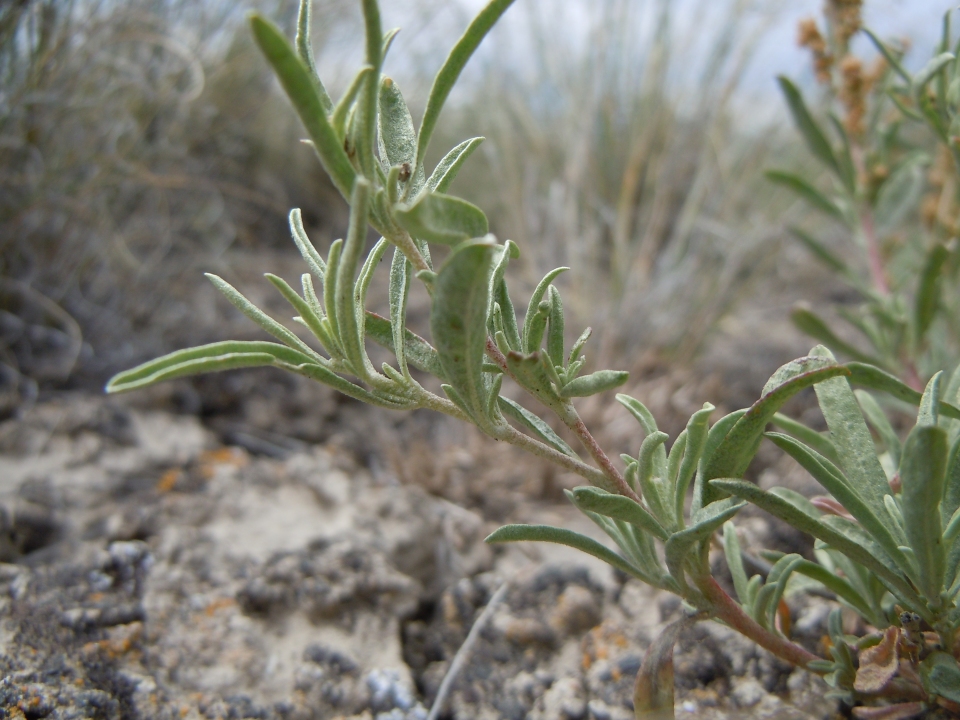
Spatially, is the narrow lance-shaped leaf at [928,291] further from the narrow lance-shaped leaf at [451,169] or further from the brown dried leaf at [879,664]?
the narrow lance-shaped leaf at [451,169]

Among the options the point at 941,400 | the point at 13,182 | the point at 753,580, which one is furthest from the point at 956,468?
the point at 13,182

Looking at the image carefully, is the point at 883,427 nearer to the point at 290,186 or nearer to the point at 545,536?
the point at 545,536

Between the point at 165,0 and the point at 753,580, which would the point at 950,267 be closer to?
the point at 753,580

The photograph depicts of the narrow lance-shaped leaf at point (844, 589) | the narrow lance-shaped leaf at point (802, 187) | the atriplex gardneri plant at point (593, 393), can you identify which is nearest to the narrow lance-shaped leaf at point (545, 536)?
the atriplex gardneri plant at point (593, 393)

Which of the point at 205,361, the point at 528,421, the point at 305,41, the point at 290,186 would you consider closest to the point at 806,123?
the point at 528,421

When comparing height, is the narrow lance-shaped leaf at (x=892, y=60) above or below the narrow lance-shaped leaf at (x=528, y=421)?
above

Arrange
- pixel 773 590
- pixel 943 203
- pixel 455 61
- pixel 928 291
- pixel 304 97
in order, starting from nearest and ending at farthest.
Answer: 1. pixel 304 97
2. pixel 455 61
3. pixel 773 590
4. pixel 928 291
5. pixel 943 203

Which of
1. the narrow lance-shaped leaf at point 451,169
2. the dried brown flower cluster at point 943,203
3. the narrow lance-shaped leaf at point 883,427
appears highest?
the dried brown flower cluster at point 943,203
